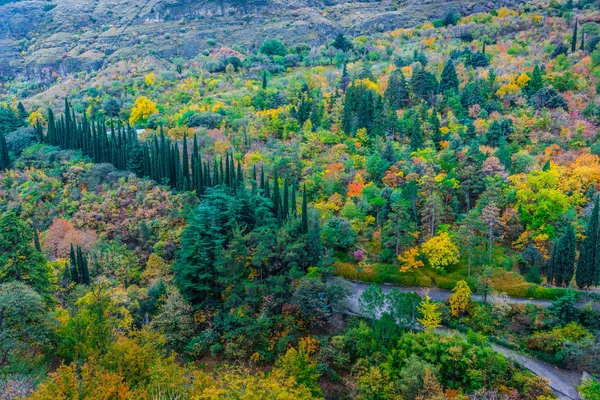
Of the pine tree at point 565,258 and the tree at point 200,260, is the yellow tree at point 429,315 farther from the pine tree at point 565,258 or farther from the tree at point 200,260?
the tree at point 200,260

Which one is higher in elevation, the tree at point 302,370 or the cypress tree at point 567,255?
the cypress tree at point 567,255

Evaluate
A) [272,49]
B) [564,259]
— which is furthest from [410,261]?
[272,49]

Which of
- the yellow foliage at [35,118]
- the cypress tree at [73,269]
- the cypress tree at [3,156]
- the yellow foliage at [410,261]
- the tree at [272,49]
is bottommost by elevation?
the cypress tree at [73,269]

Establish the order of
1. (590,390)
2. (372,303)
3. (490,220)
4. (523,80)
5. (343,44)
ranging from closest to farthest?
(590,390) < (372,303) < (490,220) < (523,80) < (343,44)

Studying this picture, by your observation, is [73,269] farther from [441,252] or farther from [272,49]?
[272,49]

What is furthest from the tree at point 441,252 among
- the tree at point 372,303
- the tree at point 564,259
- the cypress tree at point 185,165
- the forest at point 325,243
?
the cypress tree at point 185,165

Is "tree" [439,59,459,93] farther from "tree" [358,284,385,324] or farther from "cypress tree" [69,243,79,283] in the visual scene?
"cypress tree" [69,243,79,283]
